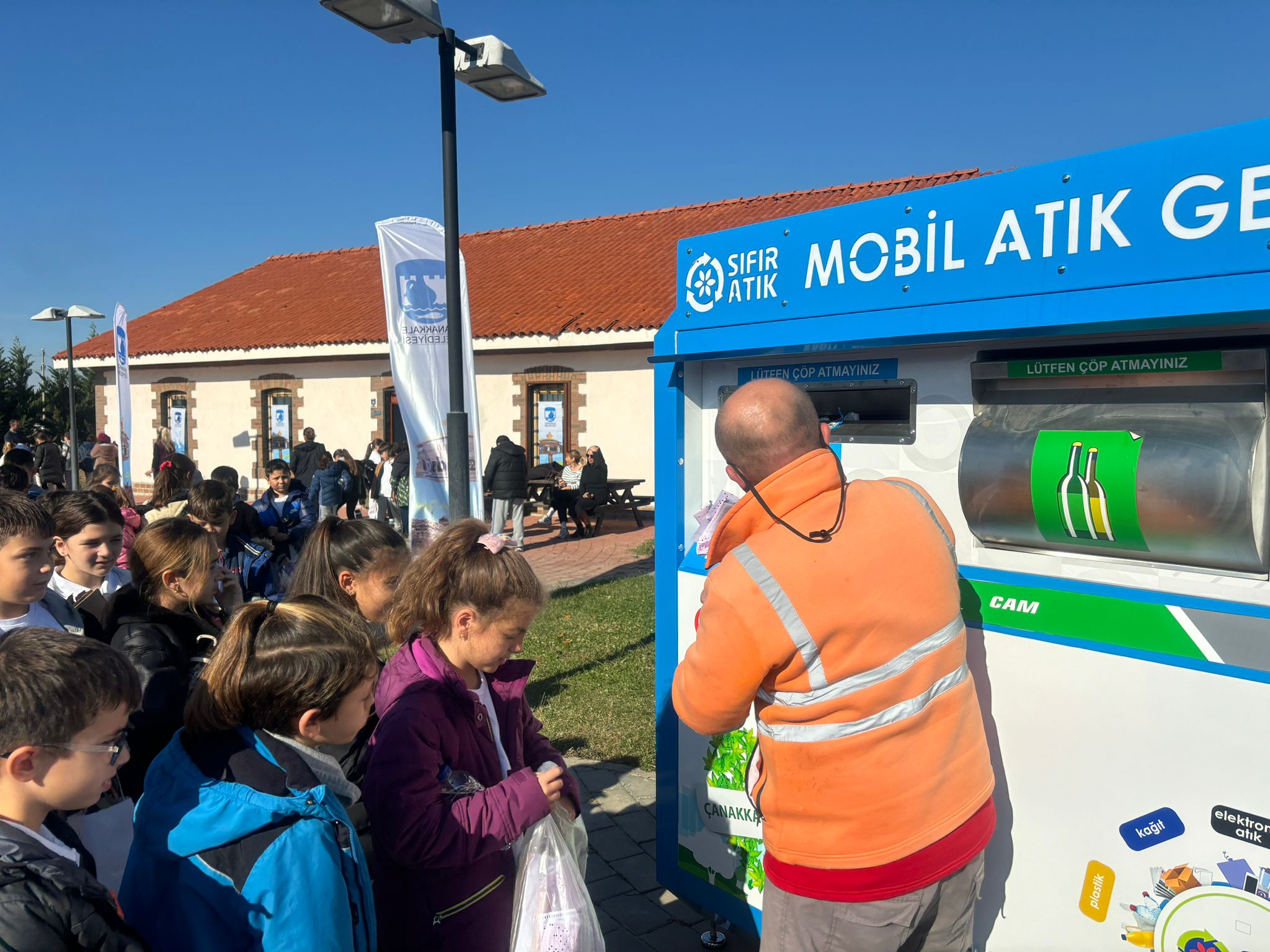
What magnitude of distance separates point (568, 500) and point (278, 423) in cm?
897

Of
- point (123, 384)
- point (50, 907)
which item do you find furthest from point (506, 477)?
point (50, 907)

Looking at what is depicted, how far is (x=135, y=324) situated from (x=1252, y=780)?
24.9 meters

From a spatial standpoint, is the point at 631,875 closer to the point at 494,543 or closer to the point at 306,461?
the point at 494,543

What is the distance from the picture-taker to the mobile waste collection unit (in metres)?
1.76

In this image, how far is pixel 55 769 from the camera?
1.40 m

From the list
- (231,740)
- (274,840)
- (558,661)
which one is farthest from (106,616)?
(558,661)

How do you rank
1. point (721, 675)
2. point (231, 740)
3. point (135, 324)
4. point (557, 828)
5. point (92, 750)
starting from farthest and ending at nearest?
1. point (135, 324)
2. point (557, 828)
3. point (721, 675)
4. point (231, 740)
5. point (92, 750)

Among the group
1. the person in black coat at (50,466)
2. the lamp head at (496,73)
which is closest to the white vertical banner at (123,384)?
the person in black coat at (50,466)

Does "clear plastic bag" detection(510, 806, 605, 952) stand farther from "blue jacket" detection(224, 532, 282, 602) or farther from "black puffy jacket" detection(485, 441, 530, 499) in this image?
"black puffy jacket" detection(485, 441, 530, 499)

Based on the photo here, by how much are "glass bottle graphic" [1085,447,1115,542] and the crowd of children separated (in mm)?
1246

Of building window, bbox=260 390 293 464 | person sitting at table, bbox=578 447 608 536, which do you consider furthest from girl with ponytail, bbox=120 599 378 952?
building window, bbox=260 390 293 464

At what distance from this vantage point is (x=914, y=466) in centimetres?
231

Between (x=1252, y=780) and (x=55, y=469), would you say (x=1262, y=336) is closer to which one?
(x=1252, y=780)

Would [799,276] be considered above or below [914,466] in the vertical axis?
above
